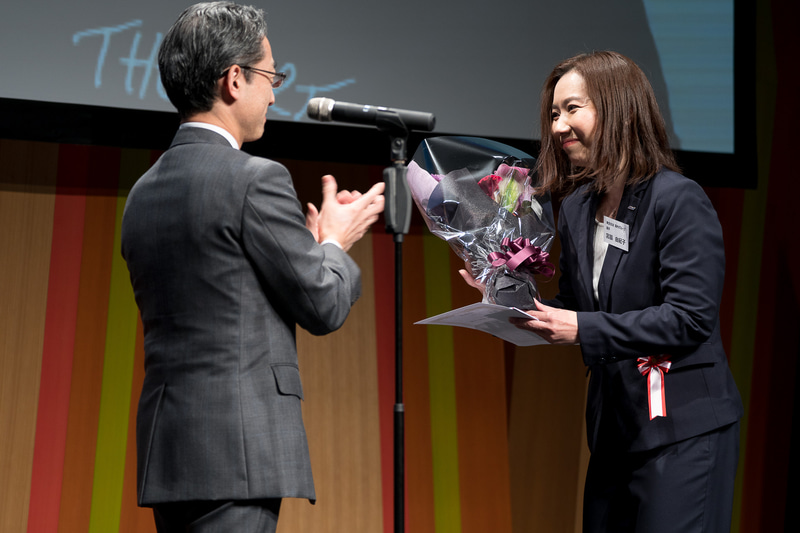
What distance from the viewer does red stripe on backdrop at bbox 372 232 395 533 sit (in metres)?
2.89

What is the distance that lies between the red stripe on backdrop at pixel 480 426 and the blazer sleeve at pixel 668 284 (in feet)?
4.64

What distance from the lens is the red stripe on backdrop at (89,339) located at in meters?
2.60

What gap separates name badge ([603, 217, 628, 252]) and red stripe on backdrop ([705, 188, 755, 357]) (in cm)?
189

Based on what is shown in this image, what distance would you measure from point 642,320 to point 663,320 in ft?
0.14

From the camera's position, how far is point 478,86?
301 centimetres

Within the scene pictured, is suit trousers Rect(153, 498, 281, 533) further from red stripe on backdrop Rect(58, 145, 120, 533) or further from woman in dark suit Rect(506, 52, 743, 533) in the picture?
red stripe on backdrop Rect(58, 145, 120, 533)

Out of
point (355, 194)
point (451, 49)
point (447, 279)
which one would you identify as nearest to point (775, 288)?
point (447, 279)

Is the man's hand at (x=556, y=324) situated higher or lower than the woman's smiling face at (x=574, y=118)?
lower

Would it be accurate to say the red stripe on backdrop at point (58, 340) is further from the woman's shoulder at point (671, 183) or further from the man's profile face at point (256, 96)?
the woman's shoulder at point (671, 183)

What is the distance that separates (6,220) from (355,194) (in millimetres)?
1715

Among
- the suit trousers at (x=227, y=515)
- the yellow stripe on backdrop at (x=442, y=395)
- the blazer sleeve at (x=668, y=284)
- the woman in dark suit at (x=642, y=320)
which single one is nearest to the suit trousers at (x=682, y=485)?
the woman in dark suit at (x=642, y=320)

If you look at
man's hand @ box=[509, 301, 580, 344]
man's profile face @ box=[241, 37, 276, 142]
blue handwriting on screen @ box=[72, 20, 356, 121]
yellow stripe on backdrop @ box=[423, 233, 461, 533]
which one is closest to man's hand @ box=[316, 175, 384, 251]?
man's profile face @ box=[241, 37, 276, 142]

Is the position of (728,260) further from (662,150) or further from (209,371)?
(209,371)

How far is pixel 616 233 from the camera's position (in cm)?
170
